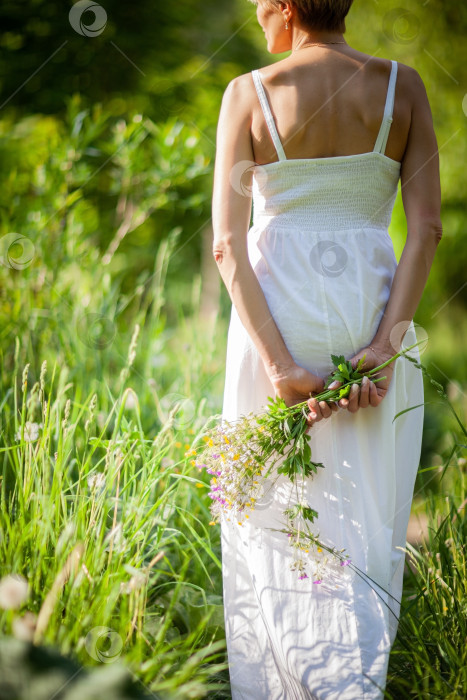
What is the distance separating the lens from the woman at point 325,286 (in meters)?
1.62

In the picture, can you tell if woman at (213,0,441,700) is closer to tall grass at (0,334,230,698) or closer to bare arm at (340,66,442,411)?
bare arm at (340,66,442,411)

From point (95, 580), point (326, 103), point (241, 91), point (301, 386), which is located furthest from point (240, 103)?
point (95, 580)

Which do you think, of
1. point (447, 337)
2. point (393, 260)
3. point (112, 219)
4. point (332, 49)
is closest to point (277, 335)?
point (393, 260)

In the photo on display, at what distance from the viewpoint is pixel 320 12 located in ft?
5.33

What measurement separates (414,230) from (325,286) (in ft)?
0.91

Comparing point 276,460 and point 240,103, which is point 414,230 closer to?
point 240,103

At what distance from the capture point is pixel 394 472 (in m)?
1.70

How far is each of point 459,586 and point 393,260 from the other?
965mm

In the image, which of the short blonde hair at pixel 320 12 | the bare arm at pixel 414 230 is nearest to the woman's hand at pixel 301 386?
the bare arm at pixel 414 230

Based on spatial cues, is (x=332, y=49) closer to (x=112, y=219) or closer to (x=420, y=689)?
(x=420, y=689)

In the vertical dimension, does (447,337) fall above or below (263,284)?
above

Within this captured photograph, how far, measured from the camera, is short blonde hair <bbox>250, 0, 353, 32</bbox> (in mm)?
1604

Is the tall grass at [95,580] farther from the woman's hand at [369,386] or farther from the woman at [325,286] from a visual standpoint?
the woman's hand at [369,386]

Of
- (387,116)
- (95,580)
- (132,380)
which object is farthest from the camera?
(132,380)
